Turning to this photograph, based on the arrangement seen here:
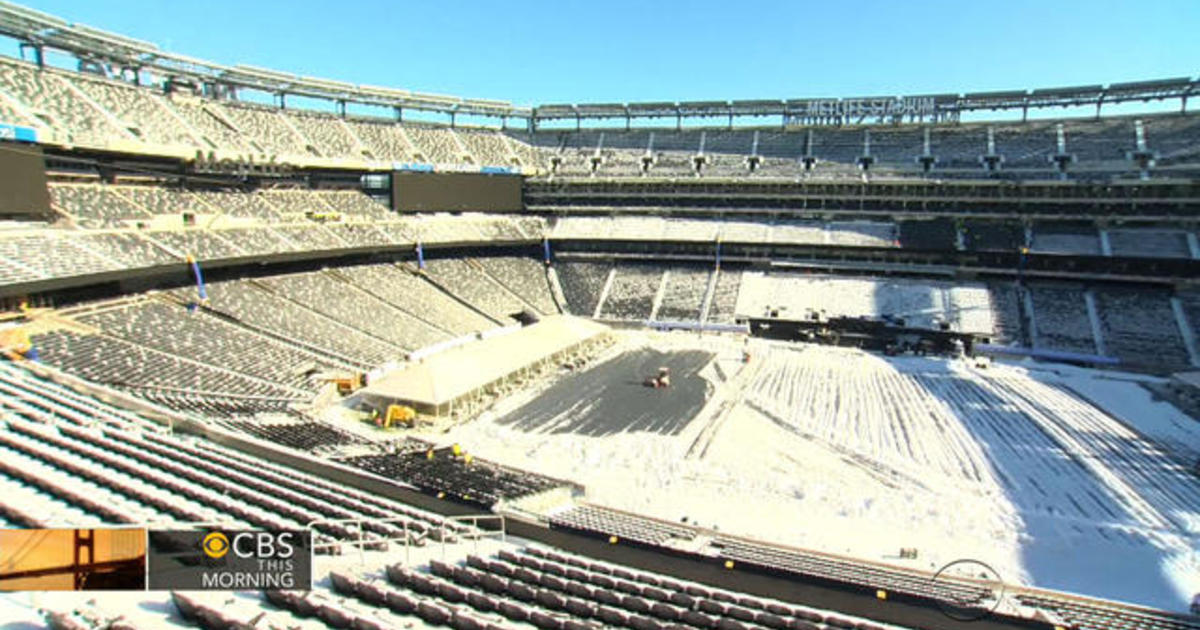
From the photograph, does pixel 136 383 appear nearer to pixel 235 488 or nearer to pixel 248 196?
pixel 235 488

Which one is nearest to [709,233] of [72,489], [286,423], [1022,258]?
[1022,258]

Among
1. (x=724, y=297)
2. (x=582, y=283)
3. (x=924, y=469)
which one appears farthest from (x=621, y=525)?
(x=582, y=283)

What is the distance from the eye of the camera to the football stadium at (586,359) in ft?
36.7

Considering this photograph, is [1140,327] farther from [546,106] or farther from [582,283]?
[546,106]

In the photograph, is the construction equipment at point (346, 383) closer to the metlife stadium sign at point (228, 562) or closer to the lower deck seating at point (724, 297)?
the metlife stadium sign at point (228, 562)

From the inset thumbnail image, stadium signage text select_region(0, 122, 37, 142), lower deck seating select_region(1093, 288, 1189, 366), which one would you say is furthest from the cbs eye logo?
lower deck seating select_region(1093, 288, 1189, 366)

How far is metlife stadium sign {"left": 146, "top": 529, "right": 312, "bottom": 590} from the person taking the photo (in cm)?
710

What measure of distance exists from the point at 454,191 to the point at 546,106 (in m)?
15.6

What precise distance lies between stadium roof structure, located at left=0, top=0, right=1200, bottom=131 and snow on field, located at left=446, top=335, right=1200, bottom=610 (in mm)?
27497

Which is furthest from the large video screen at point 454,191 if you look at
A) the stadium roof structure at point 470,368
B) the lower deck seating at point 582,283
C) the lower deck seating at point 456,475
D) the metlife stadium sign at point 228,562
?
the metlife stadium sign at point 228,562

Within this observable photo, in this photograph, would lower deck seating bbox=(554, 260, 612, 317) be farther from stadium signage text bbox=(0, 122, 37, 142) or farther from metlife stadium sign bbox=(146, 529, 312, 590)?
metlife stadium sign bbox=(146, 529, 312, 590)

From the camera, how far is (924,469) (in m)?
21.6

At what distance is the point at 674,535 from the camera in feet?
50.9

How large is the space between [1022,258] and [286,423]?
44.5 meters
